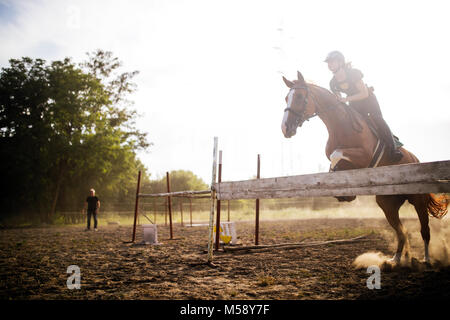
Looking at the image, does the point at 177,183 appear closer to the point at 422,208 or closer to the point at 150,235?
the point at 150,235

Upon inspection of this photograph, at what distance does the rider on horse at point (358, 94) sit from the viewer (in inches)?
154

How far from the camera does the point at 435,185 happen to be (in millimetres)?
2389

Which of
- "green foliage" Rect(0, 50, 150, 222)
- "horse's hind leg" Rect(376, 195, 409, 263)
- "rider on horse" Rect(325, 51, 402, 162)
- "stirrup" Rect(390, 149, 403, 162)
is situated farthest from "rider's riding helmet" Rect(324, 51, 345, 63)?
"green foliage" Rect(0, 50, 150, 222)

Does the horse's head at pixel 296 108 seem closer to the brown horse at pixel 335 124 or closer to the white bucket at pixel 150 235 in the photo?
the brown horse at pixel 335 124

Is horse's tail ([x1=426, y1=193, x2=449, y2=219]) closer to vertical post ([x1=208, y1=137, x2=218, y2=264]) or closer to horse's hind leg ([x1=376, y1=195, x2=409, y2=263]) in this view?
horse's hind leg ([x1=376, y1=195, x2=409, y2=263])

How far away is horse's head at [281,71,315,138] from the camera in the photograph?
3736 mm

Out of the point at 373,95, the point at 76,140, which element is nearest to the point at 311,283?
the point at 373,95

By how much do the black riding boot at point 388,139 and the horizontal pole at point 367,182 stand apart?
56.6 inches

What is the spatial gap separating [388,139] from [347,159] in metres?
0.86

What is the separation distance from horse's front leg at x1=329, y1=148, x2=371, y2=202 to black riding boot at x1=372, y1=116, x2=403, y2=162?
467mm

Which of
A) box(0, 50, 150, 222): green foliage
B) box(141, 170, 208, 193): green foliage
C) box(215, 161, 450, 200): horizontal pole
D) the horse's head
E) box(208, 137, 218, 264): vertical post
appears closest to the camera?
box(215, 161, 450, 200): horizontal pole

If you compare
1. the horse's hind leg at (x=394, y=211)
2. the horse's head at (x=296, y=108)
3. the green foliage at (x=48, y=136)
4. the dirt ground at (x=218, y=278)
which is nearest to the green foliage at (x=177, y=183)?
the green foliage at (x=48, y=136)

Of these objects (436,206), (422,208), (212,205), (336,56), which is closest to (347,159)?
(336,56)

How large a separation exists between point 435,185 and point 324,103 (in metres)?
1.97
